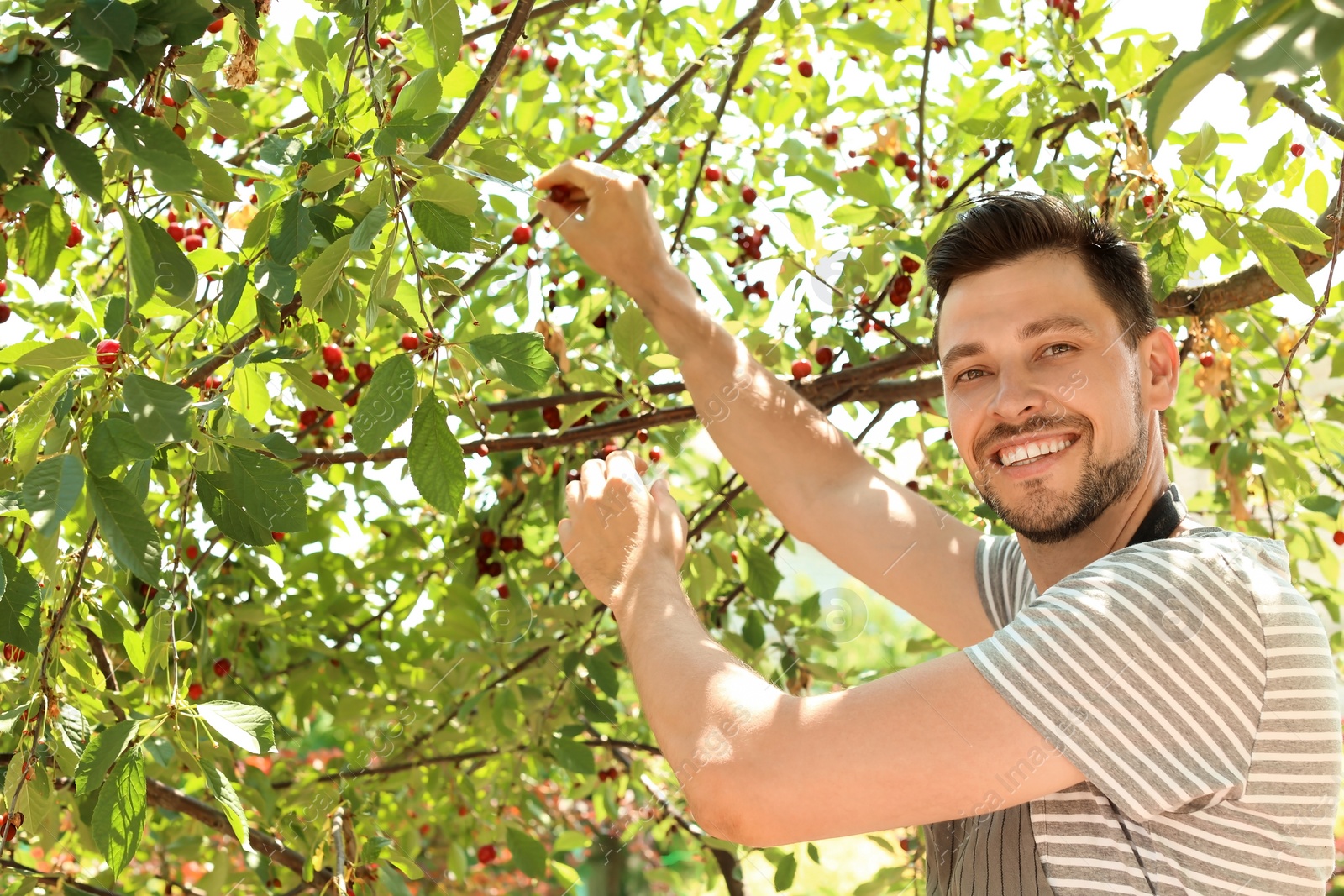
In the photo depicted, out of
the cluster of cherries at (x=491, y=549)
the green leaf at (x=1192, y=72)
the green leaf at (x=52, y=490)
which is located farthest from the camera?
the cluster of cherries at (x=491, y=549)

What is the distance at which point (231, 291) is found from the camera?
117 cm

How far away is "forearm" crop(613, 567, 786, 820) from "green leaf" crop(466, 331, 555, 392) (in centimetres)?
29

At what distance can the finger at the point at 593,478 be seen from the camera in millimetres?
1312

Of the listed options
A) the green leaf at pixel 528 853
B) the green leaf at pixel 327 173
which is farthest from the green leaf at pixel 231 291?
the green leaf at pixel 528 853

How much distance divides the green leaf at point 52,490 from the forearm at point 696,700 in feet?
1.70

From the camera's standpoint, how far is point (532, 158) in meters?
1.78

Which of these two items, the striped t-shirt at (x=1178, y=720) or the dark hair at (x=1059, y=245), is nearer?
the striped t-shirt at (x=1178, y=720)

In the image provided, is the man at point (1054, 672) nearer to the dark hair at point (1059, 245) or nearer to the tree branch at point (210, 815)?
the dark hair at point (1059, 245)

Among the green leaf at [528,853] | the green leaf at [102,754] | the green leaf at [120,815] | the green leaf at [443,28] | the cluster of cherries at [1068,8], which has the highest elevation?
the cluster of cherries at [1068,8]

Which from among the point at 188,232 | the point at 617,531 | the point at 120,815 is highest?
the point at 188,232

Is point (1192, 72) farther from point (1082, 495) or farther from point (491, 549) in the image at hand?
point (491, 549)

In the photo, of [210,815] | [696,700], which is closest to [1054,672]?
[696,700]

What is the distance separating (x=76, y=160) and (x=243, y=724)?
21.9 inches

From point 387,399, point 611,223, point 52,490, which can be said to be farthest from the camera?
point 611,223
